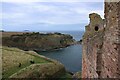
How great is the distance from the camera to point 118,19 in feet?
25.7

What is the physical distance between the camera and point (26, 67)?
3703 centimetres

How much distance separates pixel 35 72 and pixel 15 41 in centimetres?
6764

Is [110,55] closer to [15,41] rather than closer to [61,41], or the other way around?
[15,41]

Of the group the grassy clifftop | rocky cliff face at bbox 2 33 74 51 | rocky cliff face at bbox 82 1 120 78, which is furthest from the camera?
rocky cliff face at bbox 2 33 74 51

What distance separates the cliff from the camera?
35097 mm

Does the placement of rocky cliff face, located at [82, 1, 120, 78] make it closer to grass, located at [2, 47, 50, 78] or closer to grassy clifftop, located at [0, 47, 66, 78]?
grassy clifftop, located at [0, 47, 66, 78]

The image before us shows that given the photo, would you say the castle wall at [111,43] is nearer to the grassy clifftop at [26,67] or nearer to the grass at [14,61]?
the grassy clifftop at [26,67]

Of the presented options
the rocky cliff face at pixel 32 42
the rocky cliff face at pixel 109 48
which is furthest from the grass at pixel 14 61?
the rocky cliff face at pixel 32 42

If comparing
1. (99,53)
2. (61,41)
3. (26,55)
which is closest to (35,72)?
(26,55)

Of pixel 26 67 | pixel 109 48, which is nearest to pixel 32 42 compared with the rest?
pixel 26 67

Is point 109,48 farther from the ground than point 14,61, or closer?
farther from the ground

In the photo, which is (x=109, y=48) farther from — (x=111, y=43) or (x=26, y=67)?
(x=26, y=67)

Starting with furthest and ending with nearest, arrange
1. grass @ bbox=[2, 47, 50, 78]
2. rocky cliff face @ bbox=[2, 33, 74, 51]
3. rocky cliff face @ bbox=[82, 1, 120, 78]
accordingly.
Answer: rocky cliff face @ bbox=[2, 33, 74, 51] < grass @ bbox=[2, 47, 50, 78] < rocky cliff face @ bbox=[82, 1, 120, 78]

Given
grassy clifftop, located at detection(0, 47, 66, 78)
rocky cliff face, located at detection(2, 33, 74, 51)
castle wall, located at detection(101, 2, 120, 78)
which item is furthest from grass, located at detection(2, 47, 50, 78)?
rocky cliff face, located at detection(2, 33, 74, 51)
